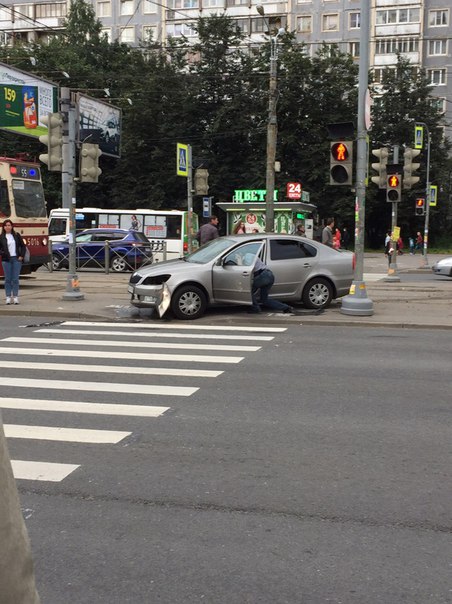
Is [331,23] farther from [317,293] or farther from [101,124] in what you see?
[317,293]

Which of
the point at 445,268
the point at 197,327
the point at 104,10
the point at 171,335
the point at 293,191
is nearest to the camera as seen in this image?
the point at 171,335

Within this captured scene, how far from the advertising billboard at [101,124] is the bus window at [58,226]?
5.59 meters

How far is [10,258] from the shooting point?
48.1 feet

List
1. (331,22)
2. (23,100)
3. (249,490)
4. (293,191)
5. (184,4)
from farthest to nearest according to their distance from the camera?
(184,4) → (331,22) → (293,191) → (23,100) → (249,490)

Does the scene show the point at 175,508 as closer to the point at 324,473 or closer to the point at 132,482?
the point at 132,482

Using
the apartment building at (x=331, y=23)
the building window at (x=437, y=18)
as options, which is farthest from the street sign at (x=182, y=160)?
the building window at (x=437, y=18)

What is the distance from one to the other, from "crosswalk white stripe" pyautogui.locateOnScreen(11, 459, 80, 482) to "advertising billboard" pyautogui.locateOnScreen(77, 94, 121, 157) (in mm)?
30206

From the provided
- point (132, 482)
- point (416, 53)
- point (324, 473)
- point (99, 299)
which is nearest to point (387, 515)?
point (324, 473)

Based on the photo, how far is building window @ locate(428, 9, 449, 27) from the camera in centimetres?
6512

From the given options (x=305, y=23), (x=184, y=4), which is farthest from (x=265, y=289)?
(x=184, y=4)

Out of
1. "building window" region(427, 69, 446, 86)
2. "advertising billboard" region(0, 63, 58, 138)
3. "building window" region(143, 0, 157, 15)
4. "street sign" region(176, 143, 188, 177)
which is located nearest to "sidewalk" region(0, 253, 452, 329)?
"street sign" region(176, 143, 188, 177)

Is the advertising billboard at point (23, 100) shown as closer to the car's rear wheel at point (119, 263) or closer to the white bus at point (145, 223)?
the white bus at point (145, 223)

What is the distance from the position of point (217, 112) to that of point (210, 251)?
37.4m

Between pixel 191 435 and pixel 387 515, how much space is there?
202 cm
